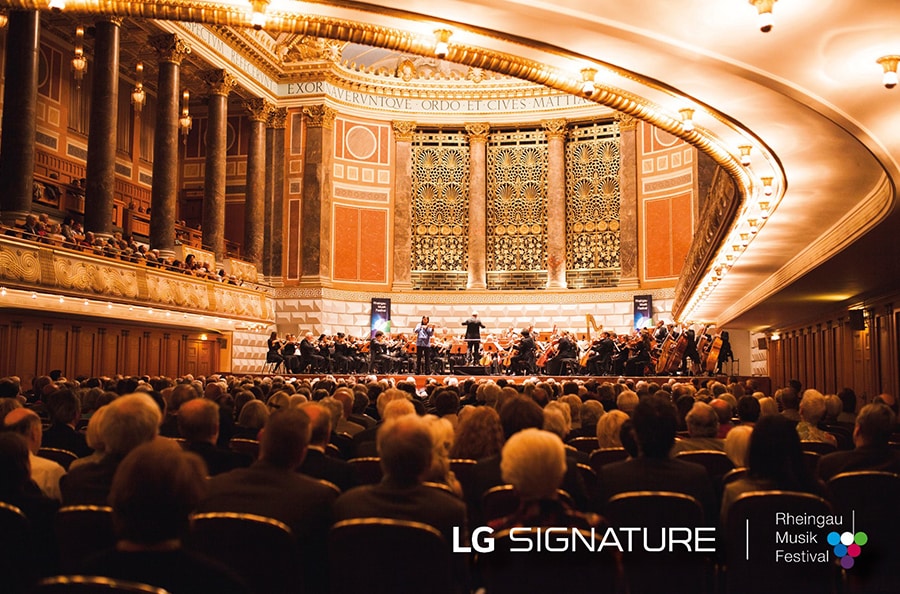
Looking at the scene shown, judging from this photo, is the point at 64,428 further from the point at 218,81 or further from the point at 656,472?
the point at 218,81

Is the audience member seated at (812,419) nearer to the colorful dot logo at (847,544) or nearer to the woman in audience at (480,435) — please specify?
the colorful dot logo at (847,544)

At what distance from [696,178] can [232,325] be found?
15.0m

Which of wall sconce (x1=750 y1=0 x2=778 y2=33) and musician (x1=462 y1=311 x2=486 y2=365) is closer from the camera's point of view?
wall sconce (x1=750 y1=0 x2=778 y2=33)

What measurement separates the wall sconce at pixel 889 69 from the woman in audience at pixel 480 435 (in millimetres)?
3849

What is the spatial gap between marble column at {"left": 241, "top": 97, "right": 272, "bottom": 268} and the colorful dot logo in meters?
24.8

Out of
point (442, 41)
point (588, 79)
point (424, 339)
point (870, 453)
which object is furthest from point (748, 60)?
point (424, 339)

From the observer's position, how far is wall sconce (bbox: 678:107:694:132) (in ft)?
27.3

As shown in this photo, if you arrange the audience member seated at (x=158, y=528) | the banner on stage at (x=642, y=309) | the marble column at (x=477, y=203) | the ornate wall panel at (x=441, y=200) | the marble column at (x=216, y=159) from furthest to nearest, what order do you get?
the ornate wall panel at (x=441, y=200) → the marble column at (x=477, y=203) → the banner on stage at (x=642, y=309) → the marble column at (x=216, y=159) → the audience member seated at (x=158, y=528)

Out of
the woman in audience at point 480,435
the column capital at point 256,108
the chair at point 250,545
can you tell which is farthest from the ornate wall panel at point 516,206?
the chair at point 250,545

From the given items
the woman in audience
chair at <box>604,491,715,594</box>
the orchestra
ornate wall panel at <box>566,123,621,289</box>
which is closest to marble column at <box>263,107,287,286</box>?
the orchestra

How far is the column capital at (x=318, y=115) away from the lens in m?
28.6

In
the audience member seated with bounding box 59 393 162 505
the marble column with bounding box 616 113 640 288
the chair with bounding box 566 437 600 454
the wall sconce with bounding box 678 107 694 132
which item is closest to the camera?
the audience member seated with bounding box 59 393 162 505

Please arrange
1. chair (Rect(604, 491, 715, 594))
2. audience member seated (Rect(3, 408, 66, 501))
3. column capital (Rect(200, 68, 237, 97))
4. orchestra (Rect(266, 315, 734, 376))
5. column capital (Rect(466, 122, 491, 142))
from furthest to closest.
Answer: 1. column capital (Rect(466, 122, 491, 142))
2. column capital (Rect(200, 68, 237, 97))
3. orchestra (Rect(266, 315, 734, 376))
4. audience member seated (Rect(3, 408, 66, 501))
5. chair (Rect(604, 491, 715, 594))

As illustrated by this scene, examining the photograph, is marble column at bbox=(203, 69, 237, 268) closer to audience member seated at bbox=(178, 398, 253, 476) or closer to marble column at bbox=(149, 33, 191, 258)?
marble column at bbox=(149, 33, 191, 258)
